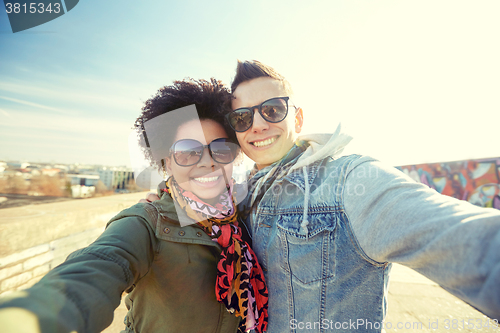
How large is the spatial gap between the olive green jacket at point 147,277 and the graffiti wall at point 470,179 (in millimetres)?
11500

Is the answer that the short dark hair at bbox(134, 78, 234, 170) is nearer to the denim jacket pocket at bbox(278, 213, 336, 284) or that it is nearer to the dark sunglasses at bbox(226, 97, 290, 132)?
the dark sunglasses at bbox(226, 97, 290, 132)

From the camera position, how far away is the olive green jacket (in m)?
0.69

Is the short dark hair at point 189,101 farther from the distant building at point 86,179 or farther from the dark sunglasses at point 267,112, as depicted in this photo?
the distant building at point 86,179

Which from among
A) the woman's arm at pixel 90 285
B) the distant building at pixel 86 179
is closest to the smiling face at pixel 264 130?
the woman's arm at pixel 90 285

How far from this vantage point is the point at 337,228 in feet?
3.45

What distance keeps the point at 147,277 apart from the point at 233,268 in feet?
1.57

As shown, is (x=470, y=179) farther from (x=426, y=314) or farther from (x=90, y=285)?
(x=90, y=285)

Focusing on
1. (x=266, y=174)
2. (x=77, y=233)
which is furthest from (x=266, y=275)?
(x=77, y=233)

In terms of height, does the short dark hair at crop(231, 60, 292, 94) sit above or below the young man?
above

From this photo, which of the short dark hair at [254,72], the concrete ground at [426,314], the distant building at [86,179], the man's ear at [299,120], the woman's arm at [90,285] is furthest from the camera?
the distant building at [86,179]

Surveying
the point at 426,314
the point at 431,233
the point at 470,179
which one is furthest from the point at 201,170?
the point at 470,179

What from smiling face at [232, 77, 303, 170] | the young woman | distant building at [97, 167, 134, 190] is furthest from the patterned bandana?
distant building at [97, 167, 134, 190]

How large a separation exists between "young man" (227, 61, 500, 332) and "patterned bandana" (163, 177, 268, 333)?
0.07 metres

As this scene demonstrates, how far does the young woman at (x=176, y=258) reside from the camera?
675 mm
